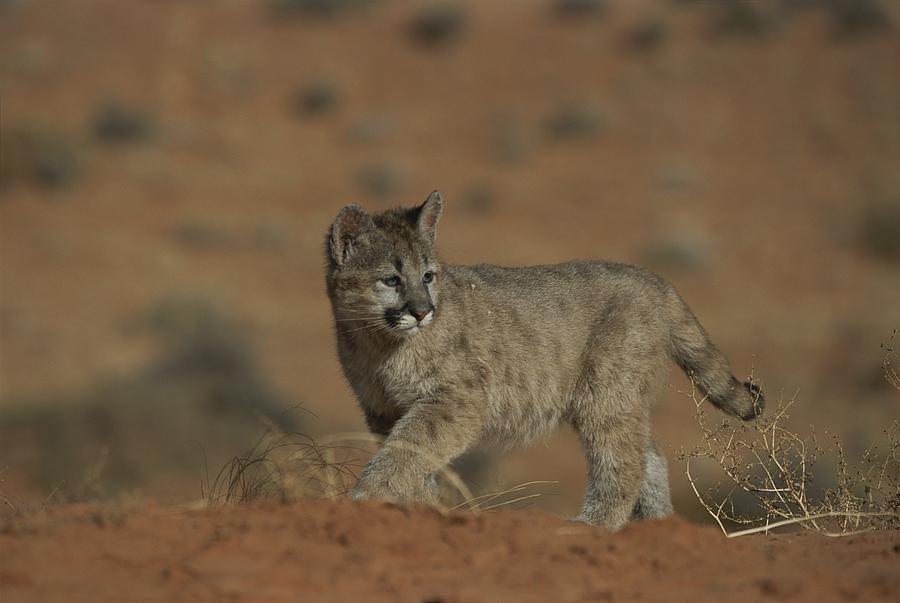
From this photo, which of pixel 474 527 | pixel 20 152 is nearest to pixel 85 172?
pixel 20 152

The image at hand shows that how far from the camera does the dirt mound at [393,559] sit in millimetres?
4309

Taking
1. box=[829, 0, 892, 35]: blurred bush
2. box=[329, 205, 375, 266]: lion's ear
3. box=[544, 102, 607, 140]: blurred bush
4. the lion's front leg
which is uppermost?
box=[829, 0, 892, 35]: blurred bush

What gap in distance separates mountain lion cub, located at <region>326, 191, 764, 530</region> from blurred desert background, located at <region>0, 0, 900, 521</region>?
4.78 m

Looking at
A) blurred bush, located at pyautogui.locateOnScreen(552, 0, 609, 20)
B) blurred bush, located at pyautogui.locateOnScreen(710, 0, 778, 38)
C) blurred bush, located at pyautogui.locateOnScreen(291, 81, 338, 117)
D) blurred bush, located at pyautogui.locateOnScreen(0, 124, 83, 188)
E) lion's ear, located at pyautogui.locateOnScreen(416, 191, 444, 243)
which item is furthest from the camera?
blurred bush, located at pyautogui.locateOnScreen(552, 0, 609, 20)

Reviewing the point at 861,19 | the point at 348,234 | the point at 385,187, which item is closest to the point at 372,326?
the point at 348,234

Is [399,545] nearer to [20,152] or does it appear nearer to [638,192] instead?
[638,192]

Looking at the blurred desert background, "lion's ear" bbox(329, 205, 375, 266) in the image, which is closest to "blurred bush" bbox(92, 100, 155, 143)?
the blurred desert background

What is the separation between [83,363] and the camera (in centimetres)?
1758

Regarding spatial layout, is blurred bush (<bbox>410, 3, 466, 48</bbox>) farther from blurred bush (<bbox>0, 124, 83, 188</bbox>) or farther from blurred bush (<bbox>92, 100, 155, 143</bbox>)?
blurred bush (<bbox>0, 124, 83, 188</bbox>)

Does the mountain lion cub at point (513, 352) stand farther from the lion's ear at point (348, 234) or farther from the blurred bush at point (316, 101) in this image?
the blurred bush at point (316, 101)

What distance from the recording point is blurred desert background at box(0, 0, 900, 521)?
16.2 metres

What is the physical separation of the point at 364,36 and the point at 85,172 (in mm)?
12236

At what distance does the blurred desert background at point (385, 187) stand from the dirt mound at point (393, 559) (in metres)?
7.17

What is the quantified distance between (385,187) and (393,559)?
2201cm
